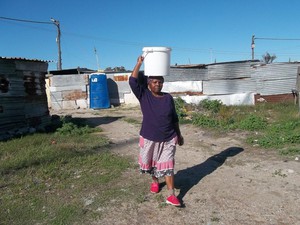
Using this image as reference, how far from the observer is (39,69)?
897 centimetres

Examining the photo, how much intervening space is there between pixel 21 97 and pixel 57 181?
4.70 m

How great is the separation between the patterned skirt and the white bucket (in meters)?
0.80

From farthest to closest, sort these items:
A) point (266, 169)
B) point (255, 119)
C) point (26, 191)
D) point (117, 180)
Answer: point (255, 119) < point (266, 169) < point (117, 180) < point (26, 191)

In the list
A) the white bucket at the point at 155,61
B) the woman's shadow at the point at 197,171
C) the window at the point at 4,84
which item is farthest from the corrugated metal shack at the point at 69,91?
the white bucket at the point at 155,61

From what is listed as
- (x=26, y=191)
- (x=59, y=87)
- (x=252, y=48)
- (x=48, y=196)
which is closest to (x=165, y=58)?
(x=48, y=196)

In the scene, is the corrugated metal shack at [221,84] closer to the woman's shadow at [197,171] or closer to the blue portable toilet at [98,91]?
the blue portable toilet at [98,91]

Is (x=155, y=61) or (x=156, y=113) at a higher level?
(x=155, y=61)

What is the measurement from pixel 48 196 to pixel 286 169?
11.3 ft

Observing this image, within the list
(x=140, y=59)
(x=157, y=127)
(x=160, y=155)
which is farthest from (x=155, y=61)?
(x=160, y=155)

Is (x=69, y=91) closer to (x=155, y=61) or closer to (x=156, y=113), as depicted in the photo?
(x=155, y=61)

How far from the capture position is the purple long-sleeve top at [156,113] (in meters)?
3.35

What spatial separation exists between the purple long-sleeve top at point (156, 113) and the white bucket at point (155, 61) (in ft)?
0.89

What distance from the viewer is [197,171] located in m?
4.67

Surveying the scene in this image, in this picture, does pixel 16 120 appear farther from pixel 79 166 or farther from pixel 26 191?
pixel 26 191
